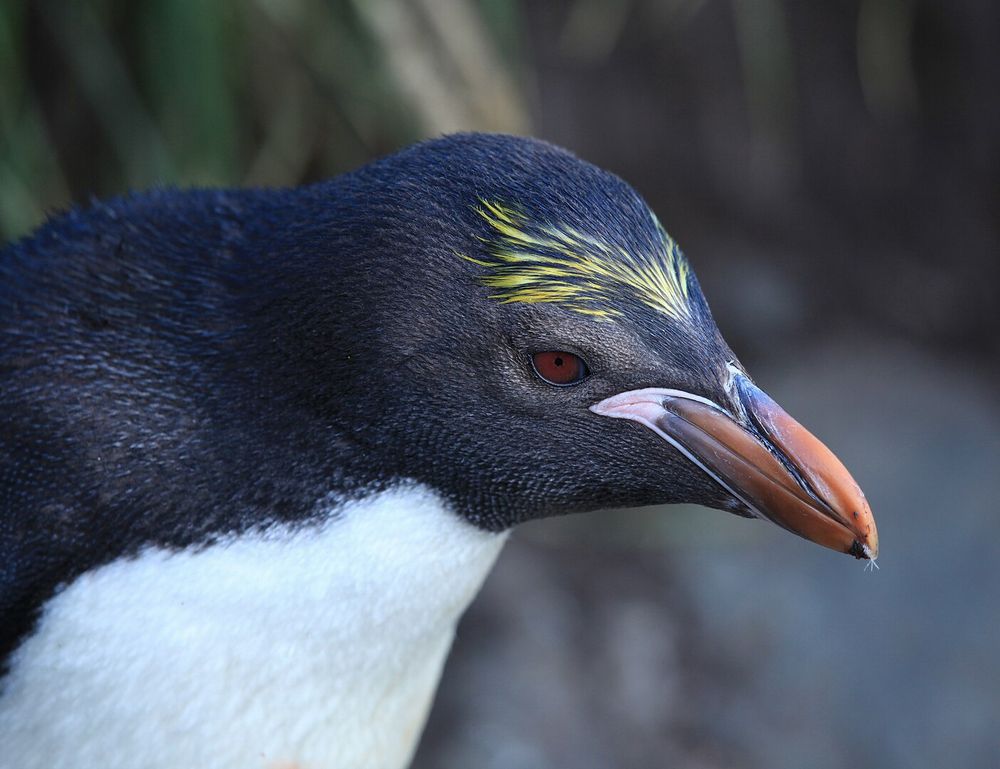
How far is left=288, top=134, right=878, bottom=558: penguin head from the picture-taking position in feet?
4.27

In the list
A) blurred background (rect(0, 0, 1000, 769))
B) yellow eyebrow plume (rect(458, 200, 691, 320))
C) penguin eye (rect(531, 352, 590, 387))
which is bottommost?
blurred background (rect(0, 0, 1000, 769))

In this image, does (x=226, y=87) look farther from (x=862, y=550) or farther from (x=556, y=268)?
(x=862, y=550)

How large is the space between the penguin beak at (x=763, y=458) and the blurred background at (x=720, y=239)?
0.98 meters

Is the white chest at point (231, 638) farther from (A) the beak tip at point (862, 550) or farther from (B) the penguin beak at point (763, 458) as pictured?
(A) the beak tip at point (862, 550)

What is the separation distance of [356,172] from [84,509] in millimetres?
488

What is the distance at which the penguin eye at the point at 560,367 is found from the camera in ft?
4.35

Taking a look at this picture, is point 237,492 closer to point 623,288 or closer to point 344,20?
point 623,288

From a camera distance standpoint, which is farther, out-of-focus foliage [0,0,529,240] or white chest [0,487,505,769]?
out-of-focus foliage [0,0,529,240]

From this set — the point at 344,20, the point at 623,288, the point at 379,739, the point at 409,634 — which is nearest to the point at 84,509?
the point at 409,634

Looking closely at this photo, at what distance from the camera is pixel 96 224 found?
147 centimetres

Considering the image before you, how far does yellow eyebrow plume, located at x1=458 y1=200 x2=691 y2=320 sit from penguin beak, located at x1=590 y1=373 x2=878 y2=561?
0.36 ft

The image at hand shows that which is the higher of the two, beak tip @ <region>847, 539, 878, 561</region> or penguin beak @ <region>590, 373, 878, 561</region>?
penguin beak @ <region>590, 373, 878, 561</region>

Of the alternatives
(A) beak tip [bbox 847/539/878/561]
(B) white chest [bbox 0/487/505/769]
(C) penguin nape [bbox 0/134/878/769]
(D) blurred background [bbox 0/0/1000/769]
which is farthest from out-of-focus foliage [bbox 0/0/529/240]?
(A) beak tip [bbox 847/539/878/561]

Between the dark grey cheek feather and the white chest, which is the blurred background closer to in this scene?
the dark grey cheek feather
